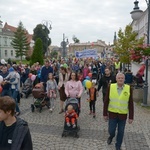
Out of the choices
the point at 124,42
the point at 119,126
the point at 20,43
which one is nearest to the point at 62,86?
the point at 119,126

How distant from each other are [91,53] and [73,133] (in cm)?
1098

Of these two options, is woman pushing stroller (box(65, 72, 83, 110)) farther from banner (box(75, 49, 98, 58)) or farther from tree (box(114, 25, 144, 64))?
tree (box(114, 25, 144, 64))

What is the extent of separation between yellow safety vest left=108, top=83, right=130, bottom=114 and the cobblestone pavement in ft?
3.71

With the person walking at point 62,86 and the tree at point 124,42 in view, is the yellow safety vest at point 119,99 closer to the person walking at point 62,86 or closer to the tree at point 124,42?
A: the person walking at point 62,86

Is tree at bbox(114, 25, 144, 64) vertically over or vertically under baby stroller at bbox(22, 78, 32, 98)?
over

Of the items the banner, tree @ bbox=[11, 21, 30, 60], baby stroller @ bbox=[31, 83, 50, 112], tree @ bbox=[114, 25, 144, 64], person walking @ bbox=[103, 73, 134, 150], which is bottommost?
baby stroller @ bbox=[31, 83, 50, 112]

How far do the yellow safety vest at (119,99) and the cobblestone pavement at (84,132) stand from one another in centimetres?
113

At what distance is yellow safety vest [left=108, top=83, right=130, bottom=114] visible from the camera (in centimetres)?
446

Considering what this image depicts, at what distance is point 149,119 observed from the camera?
725cm

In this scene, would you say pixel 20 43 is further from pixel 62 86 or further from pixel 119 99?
pixel 119 99

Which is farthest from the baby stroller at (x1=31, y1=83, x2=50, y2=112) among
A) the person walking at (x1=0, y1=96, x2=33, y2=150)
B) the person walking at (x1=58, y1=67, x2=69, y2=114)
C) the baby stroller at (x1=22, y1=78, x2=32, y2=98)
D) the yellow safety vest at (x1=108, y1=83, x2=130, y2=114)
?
the person walking at (x1=0, y1=96, x2=33, y2=150)

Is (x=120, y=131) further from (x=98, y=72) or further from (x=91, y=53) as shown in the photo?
(x=98, y=72)

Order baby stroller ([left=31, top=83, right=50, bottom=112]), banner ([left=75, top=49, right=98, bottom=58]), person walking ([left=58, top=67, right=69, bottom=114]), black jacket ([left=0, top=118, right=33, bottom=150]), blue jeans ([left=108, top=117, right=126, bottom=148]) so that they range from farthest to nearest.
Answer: banner ([left=75, top=49, right=98, bottom=58])
baby stroller ([left=31, top=83, right=50, bottom=112])
person walking ([left=58, top=67, right=69, bottom=114])
blue jeans ([left=108, top=117, right=126, bottom=148])
black jacket ([left=0, top=118, right=33, bottom=150])

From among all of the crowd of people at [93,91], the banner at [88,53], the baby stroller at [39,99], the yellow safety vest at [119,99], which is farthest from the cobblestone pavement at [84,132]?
the banner at [88,53]
